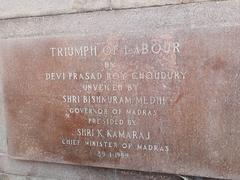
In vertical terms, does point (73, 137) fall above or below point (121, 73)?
below

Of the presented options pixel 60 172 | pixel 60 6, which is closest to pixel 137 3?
pixel 60 6

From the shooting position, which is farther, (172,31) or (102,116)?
(102,116)

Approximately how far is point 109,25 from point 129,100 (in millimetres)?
426

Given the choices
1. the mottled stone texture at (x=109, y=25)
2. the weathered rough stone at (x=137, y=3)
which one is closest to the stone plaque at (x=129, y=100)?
the mottled stone texture at (x=109, y=25)

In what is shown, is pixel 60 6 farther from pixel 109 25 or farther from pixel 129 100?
pixel 129 100

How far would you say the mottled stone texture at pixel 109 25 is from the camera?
5.34 feet

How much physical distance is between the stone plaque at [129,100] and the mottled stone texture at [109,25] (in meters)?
0.05

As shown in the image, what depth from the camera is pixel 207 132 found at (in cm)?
164

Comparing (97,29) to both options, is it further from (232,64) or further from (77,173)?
(77,173)

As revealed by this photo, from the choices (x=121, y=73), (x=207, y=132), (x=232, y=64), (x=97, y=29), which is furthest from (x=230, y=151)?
(x=97, y=29)

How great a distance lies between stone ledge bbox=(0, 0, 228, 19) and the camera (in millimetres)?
1767

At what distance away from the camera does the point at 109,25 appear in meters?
1.82

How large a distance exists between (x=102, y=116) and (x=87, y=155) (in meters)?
0.25

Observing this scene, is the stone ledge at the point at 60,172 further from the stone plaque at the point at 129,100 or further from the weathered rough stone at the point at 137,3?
the weathered rough stone at the point at 137,3
